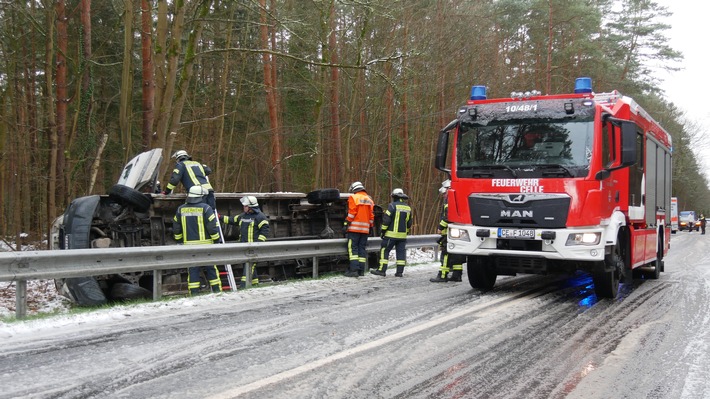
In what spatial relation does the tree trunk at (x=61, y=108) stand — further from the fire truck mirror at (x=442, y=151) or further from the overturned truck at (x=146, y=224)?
the fire truck mirror at (x=442, y=151)

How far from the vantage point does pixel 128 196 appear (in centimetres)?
841

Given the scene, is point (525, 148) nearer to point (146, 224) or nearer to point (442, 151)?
point (442, 151)

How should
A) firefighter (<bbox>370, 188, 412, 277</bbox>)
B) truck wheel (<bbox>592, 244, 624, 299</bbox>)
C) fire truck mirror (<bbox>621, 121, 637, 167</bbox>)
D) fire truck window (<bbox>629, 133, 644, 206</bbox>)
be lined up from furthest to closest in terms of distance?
firefighter (<bbox>370, 188, 412, 277</bbox>) < fire truck window (<bbox>629, 133, 644, 206</bbox>) < truck wheel (<bbox>592, 244, 624, 299</bbox>) < fire truck mirror (<bbox>621, 121, 637, 167</bbox>)

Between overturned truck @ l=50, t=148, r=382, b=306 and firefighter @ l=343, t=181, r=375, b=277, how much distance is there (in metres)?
→ 0.57

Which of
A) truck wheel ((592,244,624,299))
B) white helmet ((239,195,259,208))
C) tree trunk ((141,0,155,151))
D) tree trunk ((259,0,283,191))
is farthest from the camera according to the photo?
tree trunk ((259,0,283,191))

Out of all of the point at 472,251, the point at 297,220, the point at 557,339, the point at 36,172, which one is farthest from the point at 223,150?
the point at 557,339

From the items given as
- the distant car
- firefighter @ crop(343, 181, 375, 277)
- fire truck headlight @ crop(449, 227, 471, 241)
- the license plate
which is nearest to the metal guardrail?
firefighter @ crop(343, 181, 375, 277)

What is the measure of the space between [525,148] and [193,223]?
485 centimetres

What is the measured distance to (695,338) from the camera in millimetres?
5660

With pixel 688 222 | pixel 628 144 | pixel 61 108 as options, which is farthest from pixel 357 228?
pixel 688 222

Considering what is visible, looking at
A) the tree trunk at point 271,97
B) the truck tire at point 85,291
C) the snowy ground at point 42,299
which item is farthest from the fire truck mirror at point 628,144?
the tree trunk at point 271,97

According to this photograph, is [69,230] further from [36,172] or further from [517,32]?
[517,32]

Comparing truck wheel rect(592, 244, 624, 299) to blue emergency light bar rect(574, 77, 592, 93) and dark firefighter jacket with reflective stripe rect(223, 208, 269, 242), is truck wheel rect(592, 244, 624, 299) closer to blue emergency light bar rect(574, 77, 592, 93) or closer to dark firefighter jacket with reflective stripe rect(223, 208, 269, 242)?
blue emergency light bar rect(574, 77, 592, 93)

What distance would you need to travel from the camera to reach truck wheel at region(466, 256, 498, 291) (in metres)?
8.39
